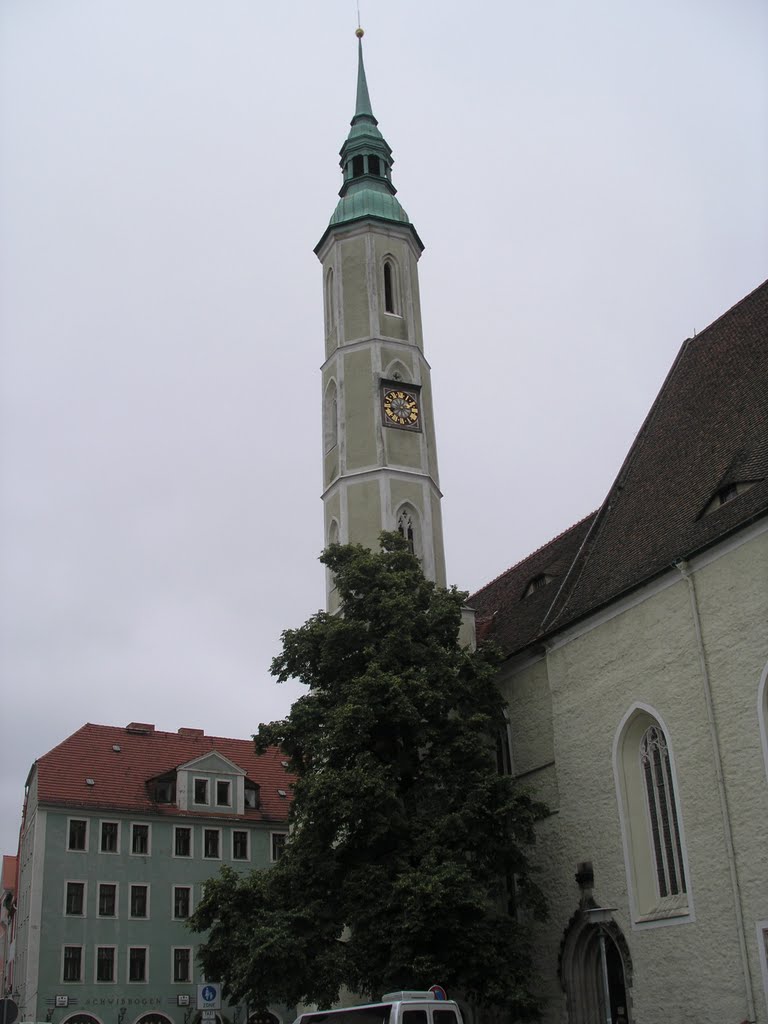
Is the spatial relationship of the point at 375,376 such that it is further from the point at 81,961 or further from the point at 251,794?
the point at 81,961

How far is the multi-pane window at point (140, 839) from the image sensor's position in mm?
37062

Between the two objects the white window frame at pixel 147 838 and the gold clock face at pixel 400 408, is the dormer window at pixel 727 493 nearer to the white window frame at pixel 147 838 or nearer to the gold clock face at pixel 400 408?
the gold clock face at pixel 400 408

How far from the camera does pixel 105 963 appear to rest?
3488 cm

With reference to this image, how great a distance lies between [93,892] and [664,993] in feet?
69.4

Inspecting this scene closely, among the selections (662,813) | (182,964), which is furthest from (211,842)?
(662,813)

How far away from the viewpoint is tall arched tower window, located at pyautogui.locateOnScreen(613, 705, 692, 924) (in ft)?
66.3

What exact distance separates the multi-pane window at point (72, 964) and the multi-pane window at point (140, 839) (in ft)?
11.4

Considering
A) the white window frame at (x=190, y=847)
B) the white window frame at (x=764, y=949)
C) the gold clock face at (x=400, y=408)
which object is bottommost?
the white window frame at (x=764, y=949)

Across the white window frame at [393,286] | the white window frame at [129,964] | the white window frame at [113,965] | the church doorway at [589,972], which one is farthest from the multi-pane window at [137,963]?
the white window frame at [393,286]

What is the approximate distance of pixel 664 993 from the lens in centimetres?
1955

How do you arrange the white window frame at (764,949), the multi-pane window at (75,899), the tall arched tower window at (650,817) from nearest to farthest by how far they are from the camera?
1. the white window frame at (764,949)
2. the tall arched tower window at (650,817)
3. the multi-pane window at (75,899)

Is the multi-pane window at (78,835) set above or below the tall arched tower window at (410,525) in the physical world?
below

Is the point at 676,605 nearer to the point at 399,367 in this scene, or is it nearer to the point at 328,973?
the point at 328,973

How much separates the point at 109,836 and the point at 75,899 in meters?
2.15
